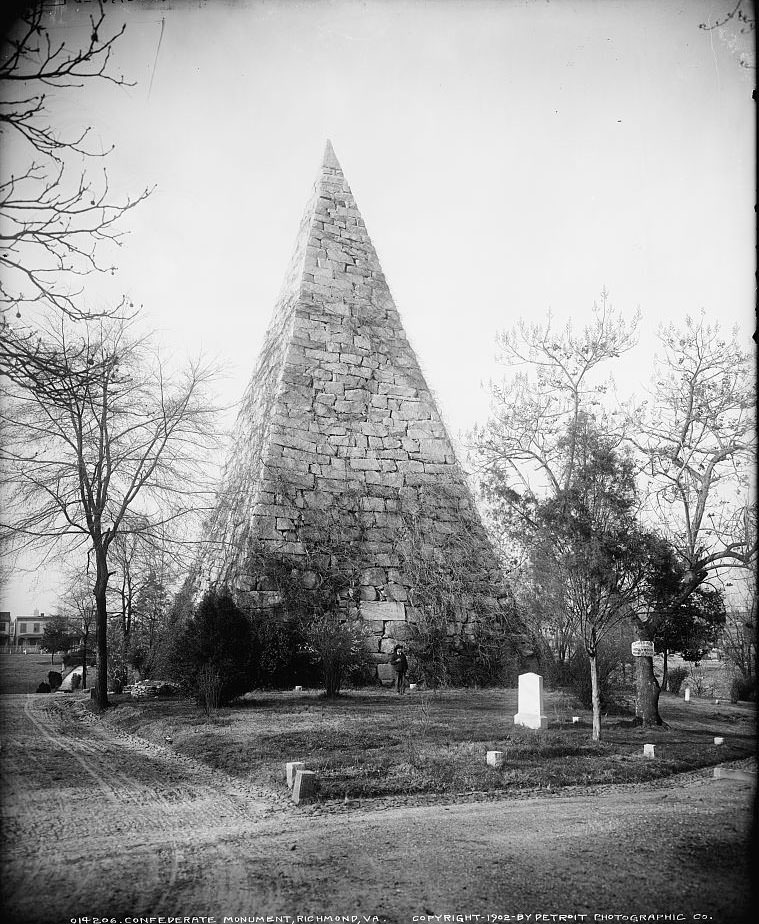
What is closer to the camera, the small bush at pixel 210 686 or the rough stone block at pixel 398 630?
the small bush at pixel 210 686

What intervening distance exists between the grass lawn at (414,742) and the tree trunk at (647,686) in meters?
0.26

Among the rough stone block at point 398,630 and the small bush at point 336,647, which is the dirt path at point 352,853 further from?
the rough stone block at point 398,630

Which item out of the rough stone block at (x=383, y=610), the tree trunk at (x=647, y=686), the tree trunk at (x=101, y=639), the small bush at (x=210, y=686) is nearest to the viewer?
the small bush at (x=210, y=686)

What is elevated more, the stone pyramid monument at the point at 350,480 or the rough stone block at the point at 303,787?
the stone pyramid monument at the point at 350,480

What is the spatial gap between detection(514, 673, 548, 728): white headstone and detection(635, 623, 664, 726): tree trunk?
7.37 feet

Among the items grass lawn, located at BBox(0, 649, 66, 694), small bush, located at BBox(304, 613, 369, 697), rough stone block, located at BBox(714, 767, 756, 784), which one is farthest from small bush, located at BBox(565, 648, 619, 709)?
grass lawn, located at BBox(0, 649, 66, 694)

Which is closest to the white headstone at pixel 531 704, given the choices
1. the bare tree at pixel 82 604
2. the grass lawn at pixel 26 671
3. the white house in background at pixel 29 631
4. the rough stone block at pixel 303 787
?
the rough stone block at pixel 303 787

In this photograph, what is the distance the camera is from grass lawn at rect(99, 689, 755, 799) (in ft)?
21.5

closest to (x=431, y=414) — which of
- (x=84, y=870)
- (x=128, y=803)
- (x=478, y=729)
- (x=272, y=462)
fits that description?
(x=272, y=462)

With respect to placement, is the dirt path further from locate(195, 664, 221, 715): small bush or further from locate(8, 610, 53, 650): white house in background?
locate(8, 610, 53, 650): white house in background

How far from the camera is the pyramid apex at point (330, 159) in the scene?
59.6 feet

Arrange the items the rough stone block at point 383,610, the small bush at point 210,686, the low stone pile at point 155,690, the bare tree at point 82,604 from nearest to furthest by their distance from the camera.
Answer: the small bush at point 210,686 → the low stone pile at point 155,690 → the rough stone block at point 383,610 → the bare tree at point 82,604

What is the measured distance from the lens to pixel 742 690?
1656 centimetres

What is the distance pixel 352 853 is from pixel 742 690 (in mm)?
15708
